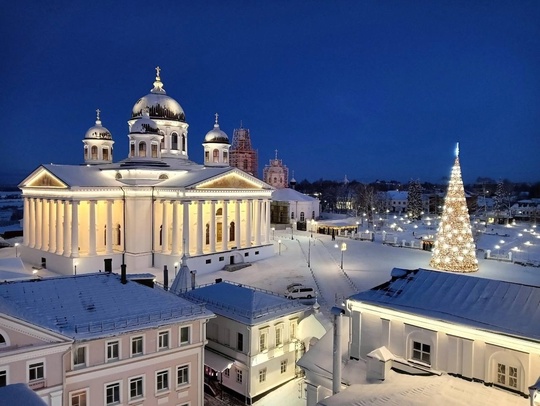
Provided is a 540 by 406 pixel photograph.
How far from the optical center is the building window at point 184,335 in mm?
17125

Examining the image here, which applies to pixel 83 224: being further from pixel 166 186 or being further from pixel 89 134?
pixel 89 134

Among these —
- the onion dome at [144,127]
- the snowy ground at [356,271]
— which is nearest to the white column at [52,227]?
the snowy ground at [356,271]

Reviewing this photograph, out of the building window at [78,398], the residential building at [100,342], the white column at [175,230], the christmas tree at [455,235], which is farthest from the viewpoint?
the white column at [175,230]

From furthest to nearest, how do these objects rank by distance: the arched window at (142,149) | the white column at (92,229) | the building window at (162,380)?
the arched window at (142,149)
the white column at (92,229)
the building window at (162,380)

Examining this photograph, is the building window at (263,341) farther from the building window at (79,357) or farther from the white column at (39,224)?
the white column at (39,224)

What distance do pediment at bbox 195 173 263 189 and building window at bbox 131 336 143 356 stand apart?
73.4ft

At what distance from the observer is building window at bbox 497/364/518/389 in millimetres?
13367

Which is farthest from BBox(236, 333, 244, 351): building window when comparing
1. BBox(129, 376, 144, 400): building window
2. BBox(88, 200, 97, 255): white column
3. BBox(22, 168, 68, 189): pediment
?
BBox(22, 168, 68, 189): pediment

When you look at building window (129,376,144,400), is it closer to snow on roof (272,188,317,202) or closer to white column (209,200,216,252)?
white column (209,200,216,252)

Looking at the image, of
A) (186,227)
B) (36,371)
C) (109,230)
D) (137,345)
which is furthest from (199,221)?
(36,371)

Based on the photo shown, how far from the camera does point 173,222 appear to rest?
37.7 metres

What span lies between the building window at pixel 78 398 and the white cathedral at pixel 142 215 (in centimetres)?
2090

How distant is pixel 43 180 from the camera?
38625mm

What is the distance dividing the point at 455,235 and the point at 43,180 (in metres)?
33.1
